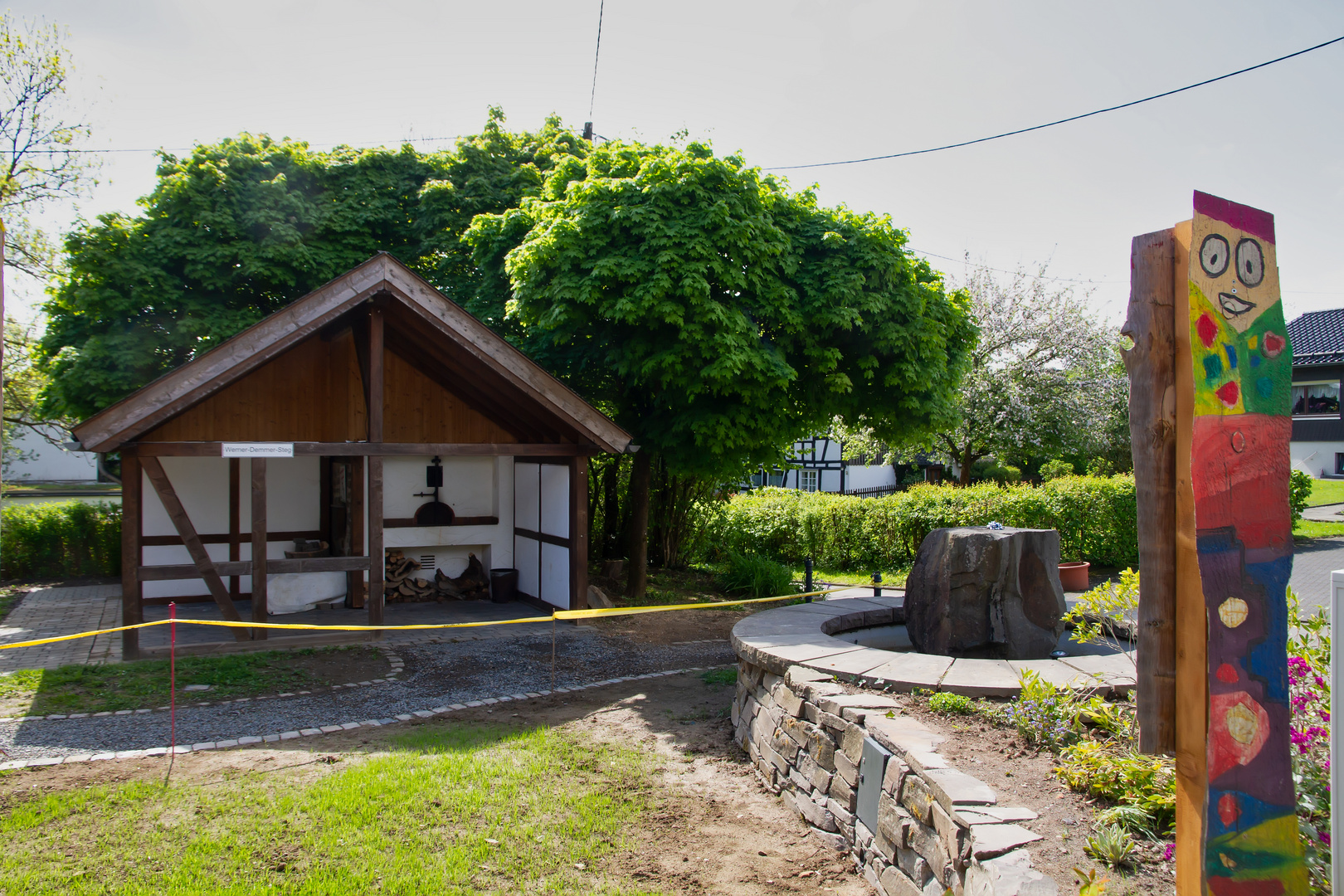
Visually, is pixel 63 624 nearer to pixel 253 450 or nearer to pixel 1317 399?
pixel 253 450

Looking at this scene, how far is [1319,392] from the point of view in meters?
33.8

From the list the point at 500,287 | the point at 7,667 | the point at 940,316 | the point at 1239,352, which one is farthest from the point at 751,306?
the point at 7,667

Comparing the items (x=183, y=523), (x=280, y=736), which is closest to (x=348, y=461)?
(x=183, y=523)

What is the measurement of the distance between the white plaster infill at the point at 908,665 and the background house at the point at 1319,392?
112 ft

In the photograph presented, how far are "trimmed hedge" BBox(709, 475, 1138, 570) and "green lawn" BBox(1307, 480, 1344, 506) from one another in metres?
16.0

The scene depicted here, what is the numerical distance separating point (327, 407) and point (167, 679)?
4.59 m

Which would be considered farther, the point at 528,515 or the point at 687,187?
the point at 528,515

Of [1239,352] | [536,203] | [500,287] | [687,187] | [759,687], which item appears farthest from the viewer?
[500,287]

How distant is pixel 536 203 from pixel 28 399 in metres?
14.5

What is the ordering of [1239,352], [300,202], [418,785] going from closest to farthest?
[1239,352], [418,785], [300,202]

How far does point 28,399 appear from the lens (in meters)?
19.0

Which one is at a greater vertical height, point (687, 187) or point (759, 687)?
point (687, 187)

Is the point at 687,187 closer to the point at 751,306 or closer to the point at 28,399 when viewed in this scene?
the point at 751,306

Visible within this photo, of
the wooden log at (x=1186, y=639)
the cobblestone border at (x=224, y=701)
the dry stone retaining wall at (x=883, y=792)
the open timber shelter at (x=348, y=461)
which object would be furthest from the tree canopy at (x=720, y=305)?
the wooden log at (x=1186, y=639)
